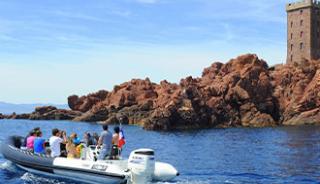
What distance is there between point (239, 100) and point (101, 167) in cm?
6177

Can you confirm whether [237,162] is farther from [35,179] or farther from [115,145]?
[35,179]

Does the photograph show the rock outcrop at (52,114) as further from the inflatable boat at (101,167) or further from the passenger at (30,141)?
the inflatable boat at (101,167)

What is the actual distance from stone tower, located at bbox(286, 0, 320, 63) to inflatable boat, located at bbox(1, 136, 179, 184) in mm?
80038

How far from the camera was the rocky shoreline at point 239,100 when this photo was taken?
77.1 meters

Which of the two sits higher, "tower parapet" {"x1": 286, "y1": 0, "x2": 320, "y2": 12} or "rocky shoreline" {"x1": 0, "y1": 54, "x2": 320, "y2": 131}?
"tower parapet" {"x1": 286, "y1": 0, "x2": 320, "y2": 12}

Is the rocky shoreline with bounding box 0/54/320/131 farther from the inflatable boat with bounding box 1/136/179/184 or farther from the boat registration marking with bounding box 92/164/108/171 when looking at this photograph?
the boat registration marking with bounding box 92/164/108/171

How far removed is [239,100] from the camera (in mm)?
81938

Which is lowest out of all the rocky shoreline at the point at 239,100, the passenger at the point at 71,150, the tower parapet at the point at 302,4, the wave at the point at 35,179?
the wave at the point at 35,179

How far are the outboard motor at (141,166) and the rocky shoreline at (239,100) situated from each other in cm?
5303

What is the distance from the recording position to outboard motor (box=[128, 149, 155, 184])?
68.4ft

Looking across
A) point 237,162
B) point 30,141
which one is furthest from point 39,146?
point 237,162

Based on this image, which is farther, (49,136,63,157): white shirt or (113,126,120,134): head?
(49,136,63,157): white shirt

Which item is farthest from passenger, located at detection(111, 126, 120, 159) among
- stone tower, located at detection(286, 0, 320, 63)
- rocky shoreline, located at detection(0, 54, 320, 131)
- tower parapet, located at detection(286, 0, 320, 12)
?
tower parapet, located at detection(286, 0, 320, 12)

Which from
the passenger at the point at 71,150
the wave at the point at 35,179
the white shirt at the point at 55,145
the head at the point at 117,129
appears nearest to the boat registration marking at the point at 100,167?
the head at the point at 117,129
